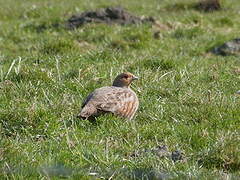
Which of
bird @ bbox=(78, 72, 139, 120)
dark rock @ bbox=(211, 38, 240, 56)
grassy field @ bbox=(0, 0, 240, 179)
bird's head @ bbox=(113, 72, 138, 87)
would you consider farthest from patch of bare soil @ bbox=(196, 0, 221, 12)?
bird @ bbox=(78, 72, 139, 120)

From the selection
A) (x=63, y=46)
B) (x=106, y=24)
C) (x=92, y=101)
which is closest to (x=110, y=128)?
(x=92, y=101)

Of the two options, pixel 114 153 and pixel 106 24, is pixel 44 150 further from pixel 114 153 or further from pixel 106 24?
pixel 106 24

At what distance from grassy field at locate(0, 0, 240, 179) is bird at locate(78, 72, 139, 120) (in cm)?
11

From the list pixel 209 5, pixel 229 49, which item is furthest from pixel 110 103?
pixel 209 5

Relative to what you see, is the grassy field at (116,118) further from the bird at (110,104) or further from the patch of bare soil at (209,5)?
the patch of bare soil at (209,5)

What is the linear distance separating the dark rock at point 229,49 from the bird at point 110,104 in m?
5.72

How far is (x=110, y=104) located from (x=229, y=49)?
6.37m

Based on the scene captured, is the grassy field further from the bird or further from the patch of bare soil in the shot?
the patch of bare soil

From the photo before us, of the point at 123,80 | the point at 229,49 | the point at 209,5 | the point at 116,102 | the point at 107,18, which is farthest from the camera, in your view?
the point at 209,5

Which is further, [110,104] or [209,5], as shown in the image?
[209,5]

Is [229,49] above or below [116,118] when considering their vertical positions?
below

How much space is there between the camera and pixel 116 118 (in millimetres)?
7441

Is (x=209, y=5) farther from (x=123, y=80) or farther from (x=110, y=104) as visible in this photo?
(x=110, y=104)

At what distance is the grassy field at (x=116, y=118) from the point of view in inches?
233
